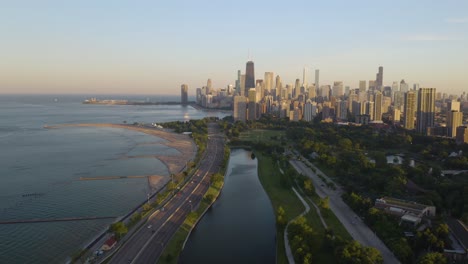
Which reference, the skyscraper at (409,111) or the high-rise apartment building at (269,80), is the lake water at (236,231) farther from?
the high-rise apartment building at (269,80)

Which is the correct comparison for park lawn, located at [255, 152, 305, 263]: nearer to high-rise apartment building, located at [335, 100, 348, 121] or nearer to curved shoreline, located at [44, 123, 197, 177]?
curved shoreline, located at [44, 123, 197, 177]

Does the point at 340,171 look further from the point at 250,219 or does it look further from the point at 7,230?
the point at 7,230

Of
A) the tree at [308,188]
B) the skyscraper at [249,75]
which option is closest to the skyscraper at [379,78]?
the skyscraper at [249,75]

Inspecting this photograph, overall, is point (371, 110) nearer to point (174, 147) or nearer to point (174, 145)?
point (174, 145)

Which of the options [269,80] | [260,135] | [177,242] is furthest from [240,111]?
[269,80]

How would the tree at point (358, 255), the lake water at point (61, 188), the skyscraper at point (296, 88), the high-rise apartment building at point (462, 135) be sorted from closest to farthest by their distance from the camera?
the tree at point (358, 255)
the lake water at point (61, 188)
the high-rise apartment building at point (462, 135)
the skyscraper at point (296, 88)
